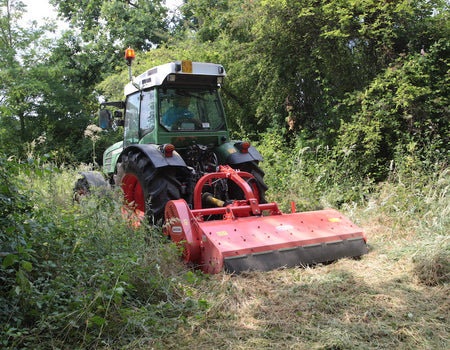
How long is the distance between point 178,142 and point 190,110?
1.57 ft

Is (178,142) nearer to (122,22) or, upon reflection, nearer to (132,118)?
(132,118)

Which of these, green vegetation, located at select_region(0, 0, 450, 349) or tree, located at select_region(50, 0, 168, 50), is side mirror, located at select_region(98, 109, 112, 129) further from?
tree, located at select_region(50, 0, 168, 50)

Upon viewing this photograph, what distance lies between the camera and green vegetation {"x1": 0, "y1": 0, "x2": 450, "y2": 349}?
99.7 inches

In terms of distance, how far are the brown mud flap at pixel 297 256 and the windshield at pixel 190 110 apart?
2212 millimetres

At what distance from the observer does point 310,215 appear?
4.37 m

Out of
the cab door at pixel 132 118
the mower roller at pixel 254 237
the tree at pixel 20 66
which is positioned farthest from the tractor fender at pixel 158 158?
the tree at pixel 20 66

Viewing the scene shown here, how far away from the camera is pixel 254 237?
3.79m

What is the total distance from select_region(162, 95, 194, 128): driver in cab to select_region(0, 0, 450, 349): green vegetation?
1.54m

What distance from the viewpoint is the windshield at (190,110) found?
5129mm

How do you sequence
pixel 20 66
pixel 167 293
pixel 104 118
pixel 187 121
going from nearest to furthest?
pixel 167 293 → pixel 187 121 → pixel 104 118 → pixel 20 66

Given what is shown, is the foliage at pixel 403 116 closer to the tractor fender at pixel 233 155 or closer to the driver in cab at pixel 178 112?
the tractor fender at pixel 233 155

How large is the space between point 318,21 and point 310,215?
489cm

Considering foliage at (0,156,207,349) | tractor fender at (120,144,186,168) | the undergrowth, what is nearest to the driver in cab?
tractor fender at (120,144,186,168)

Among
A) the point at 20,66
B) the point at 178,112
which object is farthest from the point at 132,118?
the point at 20,66
